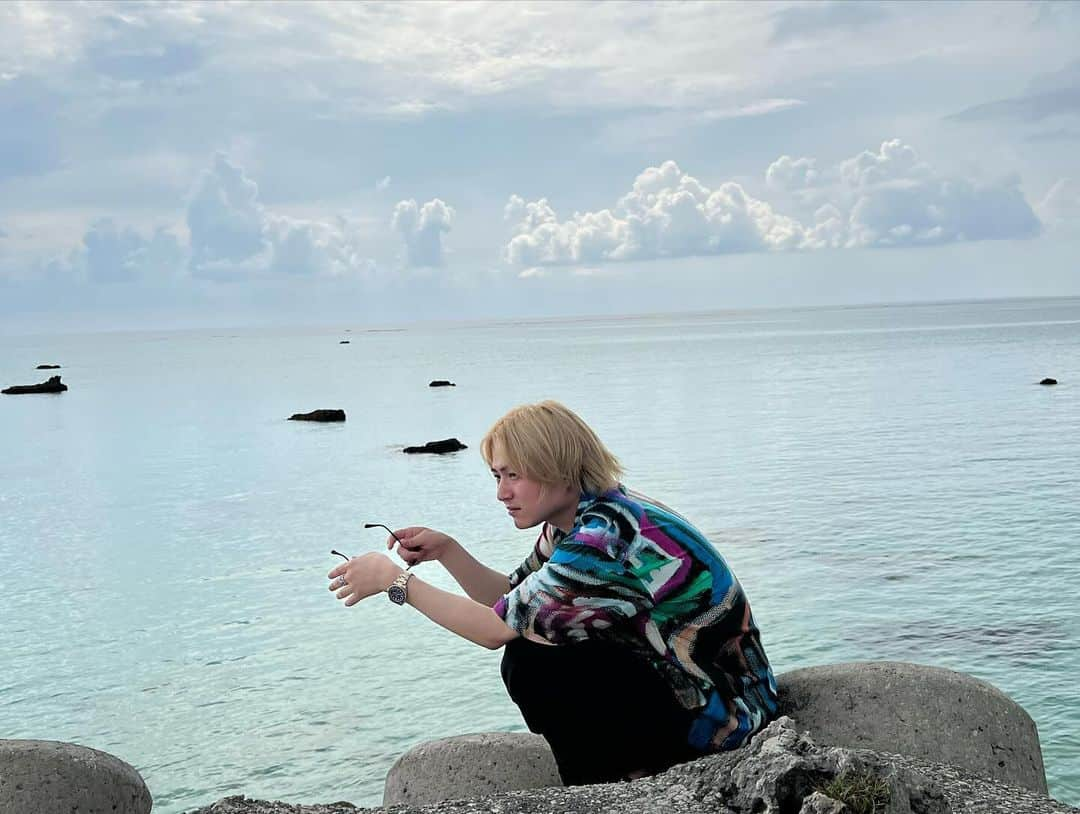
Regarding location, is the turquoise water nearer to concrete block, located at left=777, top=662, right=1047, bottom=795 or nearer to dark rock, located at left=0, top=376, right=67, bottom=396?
concrete block, located at left=777, top=662, right=1047, bottom=795

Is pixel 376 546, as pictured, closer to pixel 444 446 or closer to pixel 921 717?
pixel 444 446

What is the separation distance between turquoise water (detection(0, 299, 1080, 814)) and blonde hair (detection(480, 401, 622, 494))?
14.9ft

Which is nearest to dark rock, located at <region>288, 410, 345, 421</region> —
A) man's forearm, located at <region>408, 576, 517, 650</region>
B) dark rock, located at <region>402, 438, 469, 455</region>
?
dark rock, located at <region>402, 438, 469, 455</region>

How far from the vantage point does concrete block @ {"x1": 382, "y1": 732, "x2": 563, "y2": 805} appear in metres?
6.28

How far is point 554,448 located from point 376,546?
13534 millimetres

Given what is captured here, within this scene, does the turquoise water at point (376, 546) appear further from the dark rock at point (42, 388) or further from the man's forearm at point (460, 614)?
the dark rock at point (42, 388)

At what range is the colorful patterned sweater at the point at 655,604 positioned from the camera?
16.4 feet

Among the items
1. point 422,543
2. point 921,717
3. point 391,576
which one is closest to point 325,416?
point 422,543

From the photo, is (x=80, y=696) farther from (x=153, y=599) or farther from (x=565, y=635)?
(x=565, y=635)

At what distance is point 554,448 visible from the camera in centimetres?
507

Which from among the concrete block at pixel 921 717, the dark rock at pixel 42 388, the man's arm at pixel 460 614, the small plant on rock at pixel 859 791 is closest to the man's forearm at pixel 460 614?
the man's arm at pixel 460 614

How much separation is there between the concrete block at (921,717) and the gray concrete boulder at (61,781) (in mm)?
Answer: 3278

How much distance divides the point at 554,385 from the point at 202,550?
4452 centimetres

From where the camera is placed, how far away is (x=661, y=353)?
96812mm
